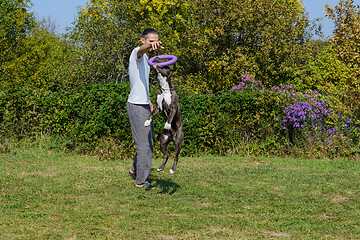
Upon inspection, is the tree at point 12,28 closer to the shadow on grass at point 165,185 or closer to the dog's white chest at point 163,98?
the shadow on grass at point 165,185

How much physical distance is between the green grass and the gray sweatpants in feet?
1.45

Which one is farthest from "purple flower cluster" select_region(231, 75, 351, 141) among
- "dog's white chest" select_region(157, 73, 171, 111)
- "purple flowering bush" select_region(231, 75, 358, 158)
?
"dog's white chest" select_region(157, 73, 171, 111)

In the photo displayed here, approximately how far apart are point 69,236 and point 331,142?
28.3 feet

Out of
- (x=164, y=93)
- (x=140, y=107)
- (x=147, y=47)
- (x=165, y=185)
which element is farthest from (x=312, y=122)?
(x=147, y=47)

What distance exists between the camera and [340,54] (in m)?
11.7

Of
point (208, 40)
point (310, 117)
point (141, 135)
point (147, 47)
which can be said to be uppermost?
point (208, 40)

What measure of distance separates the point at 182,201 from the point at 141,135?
1.27 metres

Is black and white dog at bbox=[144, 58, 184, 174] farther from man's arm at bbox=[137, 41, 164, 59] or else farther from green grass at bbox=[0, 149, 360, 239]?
green grass at bbox=[0, 149, 360, 239]

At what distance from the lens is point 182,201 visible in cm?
673

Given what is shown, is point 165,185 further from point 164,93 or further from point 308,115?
point 308,115

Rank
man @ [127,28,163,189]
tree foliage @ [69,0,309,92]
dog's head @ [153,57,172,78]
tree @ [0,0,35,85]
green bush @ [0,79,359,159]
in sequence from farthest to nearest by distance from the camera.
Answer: tree @ [0,0,35,85] < tree foliage @ [69,0,309,92] < green bush @ [0,79,359,159] < man @ [127,28,163,189] < dog's head @ [153,57,172,78]

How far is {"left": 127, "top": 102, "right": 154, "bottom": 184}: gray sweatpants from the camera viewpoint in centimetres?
695

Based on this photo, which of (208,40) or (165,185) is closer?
(165,185)

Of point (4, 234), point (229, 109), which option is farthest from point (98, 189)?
point (229, 109)
